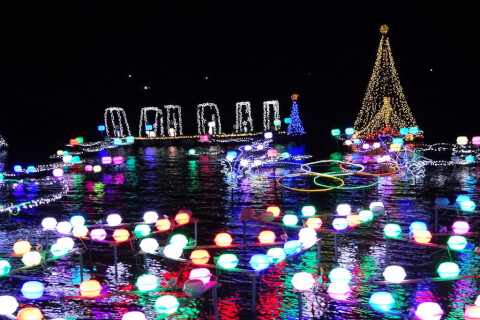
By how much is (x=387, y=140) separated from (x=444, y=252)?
22346 millimetres

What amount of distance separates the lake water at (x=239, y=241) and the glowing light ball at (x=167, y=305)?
1198 mm

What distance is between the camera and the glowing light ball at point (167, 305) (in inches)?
252

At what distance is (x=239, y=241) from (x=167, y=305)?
15.9 feet

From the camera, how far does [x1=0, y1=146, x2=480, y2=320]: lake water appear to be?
7.81 metres

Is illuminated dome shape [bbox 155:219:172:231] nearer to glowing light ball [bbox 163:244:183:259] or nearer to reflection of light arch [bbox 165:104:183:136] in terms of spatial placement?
glowing light ball [bbox 163:244:183:259]

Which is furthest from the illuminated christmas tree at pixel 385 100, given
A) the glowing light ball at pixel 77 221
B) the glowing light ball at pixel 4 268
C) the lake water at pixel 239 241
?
the glowing light ball at pixel 4 268

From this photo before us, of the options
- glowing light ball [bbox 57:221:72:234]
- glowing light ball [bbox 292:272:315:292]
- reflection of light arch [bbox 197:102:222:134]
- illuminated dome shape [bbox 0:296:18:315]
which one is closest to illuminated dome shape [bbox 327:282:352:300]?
glowing light ball [bbox 292:272:315:292]

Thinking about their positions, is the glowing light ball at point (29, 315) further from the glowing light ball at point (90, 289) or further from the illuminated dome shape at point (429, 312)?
the illuminated dome shape at point (429, 312)

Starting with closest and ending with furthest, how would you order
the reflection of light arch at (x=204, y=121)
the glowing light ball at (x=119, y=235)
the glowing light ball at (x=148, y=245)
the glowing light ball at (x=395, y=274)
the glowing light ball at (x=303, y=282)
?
the glowing light ball at (x=303, y=282) < the glowing light ball at (x=395, y=274) < the glowing light ball at (x=148, y=245) < the glowing light ball at (x=119, y=235) < the reflection of light arch at (x=204, y=121)

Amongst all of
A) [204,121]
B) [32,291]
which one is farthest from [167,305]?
[204,121]

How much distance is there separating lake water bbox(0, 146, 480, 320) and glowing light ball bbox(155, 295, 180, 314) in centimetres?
120

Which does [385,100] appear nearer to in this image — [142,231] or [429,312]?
[142,231]

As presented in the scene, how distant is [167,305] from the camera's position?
6.42 m

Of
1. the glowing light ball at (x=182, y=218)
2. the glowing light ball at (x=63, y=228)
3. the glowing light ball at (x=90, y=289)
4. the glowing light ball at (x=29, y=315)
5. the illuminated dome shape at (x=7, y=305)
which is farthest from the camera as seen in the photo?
the glowing light ball at (x=182, y=218)
